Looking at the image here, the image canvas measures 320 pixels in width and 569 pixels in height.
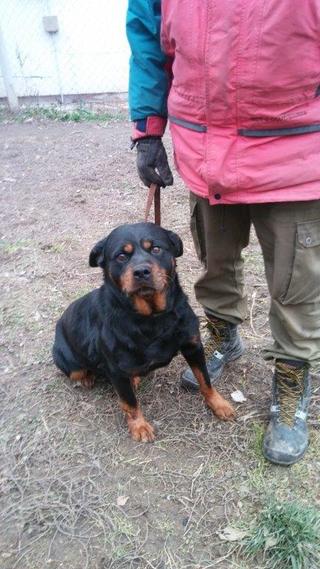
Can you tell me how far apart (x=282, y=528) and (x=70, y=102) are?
752 centimetres

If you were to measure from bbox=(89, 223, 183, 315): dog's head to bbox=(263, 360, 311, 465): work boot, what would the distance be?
0.65m

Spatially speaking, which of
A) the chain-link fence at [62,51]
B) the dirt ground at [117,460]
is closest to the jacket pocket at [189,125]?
the dirt ground at [117,460]

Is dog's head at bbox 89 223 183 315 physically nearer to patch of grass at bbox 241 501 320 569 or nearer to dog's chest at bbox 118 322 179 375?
dog's chest at bbox 118 322 179 375

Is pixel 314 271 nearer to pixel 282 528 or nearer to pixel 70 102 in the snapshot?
pixel 282 528

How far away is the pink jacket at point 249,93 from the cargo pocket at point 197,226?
1.13 feet

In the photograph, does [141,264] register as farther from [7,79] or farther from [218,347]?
[7,79]

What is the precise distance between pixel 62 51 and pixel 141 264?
21.7ft

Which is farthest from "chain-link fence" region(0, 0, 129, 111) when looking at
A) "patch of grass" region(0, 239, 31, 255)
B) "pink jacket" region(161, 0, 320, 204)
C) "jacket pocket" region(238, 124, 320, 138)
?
"jacket pocket" region(238, 124, 320, 138)

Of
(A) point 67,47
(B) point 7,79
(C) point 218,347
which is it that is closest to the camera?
(C) point 218,347

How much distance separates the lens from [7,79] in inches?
300

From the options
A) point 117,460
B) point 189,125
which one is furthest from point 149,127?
point 117,460

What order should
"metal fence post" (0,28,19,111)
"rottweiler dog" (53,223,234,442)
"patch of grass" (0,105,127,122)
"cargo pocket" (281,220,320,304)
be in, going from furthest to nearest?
1. "patch of grass" (0,105,127,122)
2. "metal fence post" (0,28,19,111)
3. "rottweiler dog" (53,223,234,442)
4. "cargo pocket" (281,220,320,304)

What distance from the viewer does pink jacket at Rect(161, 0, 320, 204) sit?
5.12ft

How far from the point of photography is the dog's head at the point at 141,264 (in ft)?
6.63
